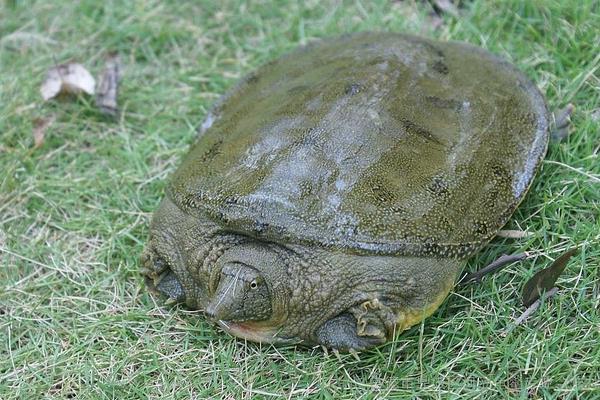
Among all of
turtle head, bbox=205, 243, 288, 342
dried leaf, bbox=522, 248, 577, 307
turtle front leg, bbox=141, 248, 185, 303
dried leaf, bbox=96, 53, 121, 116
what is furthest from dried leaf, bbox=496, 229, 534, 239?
dried leaf, bbox=96, 53, 121, 116

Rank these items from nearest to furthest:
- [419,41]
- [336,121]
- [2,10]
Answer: [336,121], [419,41], [2,10]

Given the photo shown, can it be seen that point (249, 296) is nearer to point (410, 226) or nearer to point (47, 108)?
point (410, 226)

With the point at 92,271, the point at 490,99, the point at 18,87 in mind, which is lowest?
the point at 92,271

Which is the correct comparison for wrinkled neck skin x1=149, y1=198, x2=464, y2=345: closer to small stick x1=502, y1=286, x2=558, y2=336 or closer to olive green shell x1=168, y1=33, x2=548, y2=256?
olive green shell x1=168, y1=33, x2=548, y2=256

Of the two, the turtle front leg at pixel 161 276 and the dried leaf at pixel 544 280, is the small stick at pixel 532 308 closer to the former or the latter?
the dried leaf at pixel 544 280

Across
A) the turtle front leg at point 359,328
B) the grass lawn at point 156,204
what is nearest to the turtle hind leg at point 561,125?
the grass lawn at point 156,204

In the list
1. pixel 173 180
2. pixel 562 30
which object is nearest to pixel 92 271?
pixel 173 180

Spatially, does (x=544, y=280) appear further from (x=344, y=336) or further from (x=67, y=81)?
(x=67, y=81)
